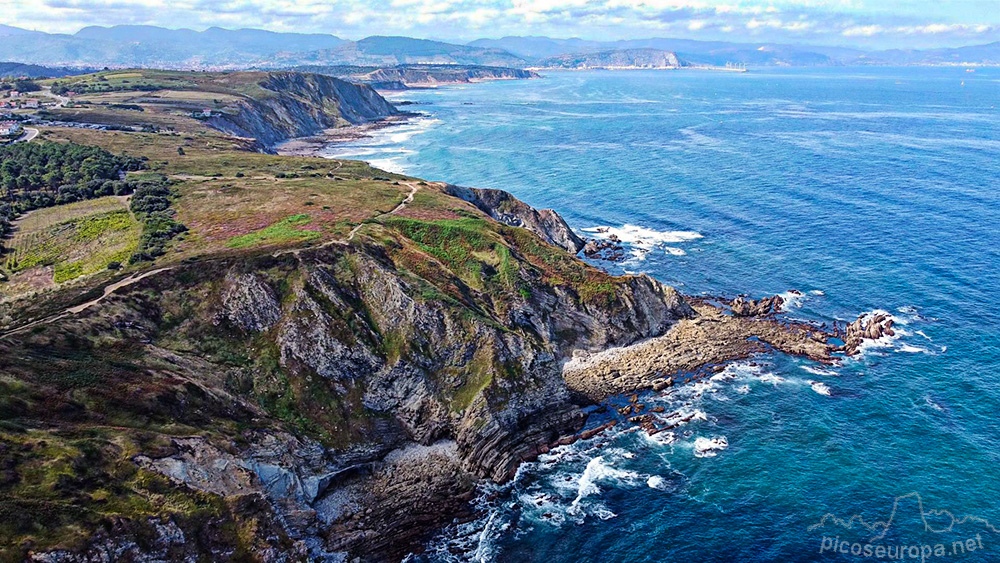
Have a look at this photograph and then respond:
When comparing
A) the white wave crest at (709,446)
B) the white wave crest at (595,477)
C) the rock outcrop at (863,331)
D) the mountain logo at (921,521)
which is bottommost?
the mountain logo at (921,521)

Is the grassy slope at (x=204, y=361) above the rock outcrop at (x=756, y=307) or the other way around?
above

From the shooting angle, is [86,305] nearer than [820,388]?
Yes

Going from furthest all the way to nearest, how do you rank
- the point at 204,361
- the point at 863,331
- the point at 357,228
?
1. the point at 357,228
2. the point at 863,331
3. the point at 204,361

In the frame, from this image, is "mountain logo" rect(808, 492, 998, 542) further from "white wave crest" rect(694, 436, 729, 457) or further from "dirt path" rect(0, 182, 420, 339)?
"dirt path" rect(0, 182, 420, 339)

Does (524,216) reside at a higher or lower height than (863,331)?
higher

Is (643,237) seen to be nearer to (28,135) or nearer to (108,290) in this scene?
(108,290)

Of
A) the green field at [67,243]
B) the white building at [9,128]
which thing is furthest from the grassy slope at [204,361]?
the white building at [9,128]

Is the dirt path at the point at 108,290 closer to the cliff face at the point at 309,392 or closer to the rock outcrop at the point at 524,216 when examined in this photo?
the cliff face at the point at 309,392

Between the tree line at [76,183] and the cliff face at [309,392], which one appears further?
the tree line at [76,183]

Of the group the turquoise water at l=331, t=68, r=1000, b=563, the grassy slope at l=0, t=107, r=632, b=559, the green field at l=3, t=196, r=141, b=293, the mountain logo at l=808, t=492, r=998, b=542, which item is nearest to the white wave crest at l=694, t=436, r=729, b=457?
the turquoise water at l=331, t=68, r=1000, b=563

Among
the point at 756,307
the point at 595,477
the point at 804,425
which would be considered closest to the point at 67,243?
the point at 595,477

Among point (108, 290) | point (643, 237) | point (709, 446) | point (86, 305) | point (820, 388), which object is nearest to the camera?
point (86, 305)
